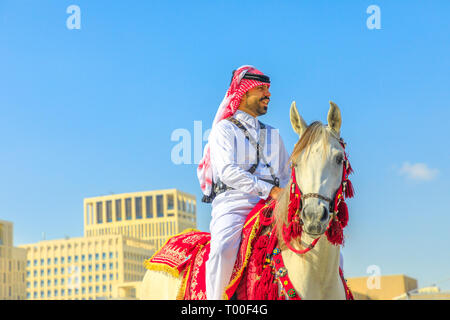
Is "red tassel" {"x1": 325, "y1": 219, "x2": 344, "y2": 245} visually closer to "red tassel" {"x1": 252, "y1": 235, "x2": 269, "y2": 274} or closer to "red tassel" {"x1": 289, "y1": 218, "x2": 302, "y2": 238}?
"red tassel" {"x1": 289, "y1": 218, "x2": 302, "y2": 238}

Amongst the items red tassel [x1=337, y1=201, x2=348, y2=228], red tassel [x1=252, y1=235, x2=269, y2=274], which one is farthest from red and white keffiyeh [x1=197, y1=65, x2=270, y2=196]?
red tassel [x1=337, y1=201, x2=348, y2=228]

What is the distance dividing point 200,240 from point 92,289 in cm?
18769

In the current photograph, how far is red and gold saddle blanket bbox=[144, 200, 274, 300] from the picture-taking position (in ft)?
25.0

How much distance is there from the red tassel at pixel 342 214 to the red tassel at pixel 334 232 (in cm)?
9

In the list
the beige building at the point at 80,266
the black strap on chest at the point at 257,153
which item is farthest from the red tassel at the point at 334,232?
the beige building at the point at 80,266

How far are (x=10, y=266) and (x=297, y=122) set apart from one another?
627 feet

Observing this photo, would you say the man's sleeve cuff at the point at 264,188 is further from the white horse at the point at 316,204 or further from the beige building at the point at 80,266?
the beige building at the point at 80,266

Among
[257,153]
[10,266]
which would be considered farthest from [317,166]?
[10,266]

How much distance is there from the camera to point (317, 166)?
6734mm

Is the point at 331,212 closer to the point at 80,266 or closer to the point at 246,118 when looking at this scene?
the point at 246,118

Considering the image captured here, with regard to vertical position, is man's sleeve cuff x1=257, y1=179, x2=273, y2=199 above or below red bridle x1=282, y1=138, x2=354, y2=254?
above

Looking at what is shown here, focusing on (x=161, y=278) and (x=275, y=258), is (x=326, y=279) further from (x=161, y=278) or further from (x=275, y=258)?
(x=161, y=278)

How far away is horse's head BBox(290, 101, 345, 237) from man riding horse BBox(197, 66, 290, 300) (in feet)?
1.50
